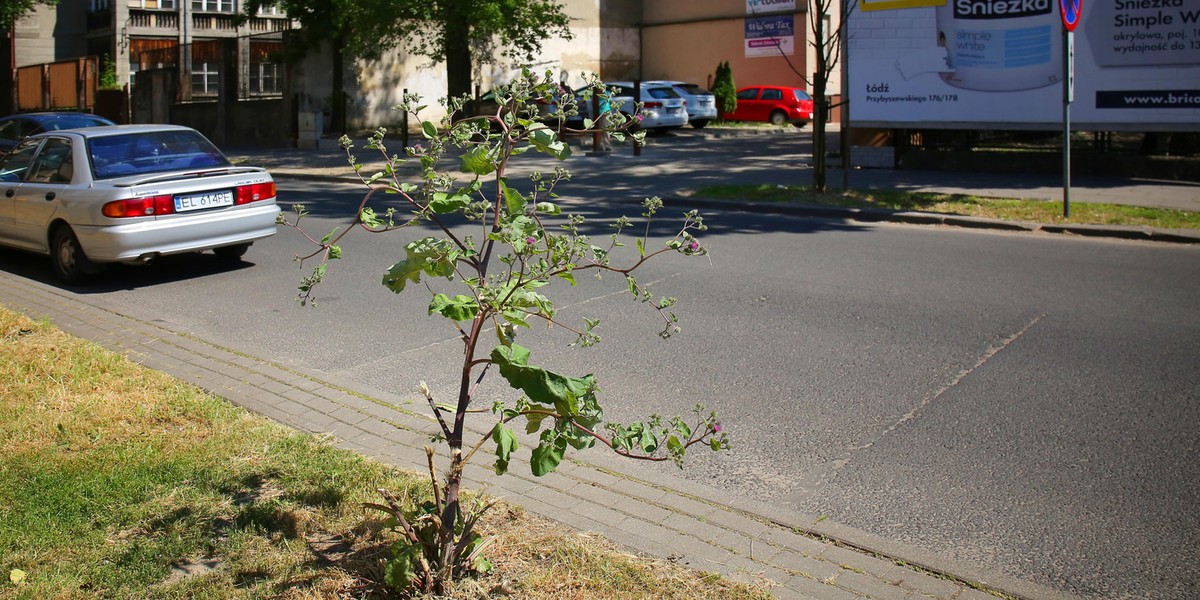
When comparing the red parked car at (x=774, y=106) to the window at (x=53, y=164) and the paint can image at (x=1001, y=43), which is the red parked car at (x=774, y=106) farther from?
the window at (x=53, y=164)

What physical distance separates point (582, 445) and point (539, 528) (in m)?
0.93

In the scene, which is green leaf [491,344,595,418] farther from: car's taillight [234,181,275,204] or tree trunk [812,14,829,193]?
tree trunk [812,14,829,193]

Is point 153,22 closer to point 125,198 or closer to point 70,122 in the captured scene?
point 70,122

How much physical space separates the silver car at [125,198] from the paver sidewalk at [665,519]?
11.7ft

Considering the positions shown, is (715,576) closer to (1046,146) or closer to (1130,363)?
(1130,363)

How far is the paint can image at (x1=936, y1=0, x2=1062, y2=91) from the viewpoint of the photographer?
18.5 metres

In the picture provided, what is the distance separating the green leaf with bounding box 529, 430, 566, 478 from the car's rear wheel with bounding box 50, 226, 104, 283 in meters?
8.12

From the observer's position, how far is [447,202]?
387 cm

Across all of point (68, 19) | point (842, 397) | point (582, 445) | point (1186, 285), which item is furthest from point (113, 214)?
point (68, 19)

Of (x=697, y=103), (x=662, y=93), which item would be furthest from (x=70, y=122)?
(x=697, y=103)

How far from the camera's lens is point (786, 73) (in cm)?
4106

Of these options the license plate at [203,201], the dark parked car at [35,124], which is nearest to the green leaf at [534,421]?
the license plate at [203,201]

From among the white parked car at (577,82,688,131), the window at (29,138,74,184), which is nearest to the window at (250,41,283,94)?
the white parked car at (577,82,688,131)

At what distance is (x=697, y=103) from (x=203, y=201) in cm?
2625
